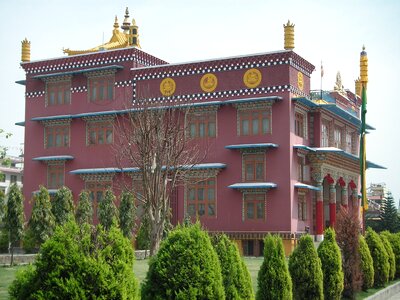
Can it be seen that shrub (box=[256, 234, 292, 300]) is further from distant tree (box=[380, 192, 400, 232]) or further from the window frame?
distant tree (box=[380, 192, 400, 232])

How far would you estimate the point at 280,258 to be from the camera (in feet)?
38.7

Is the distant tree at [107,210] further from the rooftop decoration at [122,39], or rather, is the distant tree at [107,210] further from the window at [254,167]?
the rooftop decoration at [122,39]

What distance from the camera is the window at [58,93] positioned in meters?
35.1

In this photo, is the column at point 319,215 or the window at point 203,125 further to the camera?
the column at point 319,215

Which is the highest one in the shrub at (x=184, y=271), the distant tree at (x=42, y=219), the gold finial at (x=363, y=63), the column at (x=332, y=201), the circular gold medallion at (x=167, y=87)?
the gold finial at (x=363, y=63)

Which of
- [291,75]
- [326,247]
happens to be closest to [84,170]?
[291,75]

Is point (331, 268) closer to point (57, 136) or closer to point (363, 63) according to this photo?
point (363, 63)

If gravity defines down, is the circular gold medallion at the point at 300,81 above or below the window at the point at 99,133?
above

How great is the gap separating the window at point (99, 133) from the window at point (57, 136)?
1.51 m

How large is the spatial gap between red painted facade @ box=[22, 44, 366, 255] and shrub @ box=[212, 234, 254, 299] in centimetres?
1966

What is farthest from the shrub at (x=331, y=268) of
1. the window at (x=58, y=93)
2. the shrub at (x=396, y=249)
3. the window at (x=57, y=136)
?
the window at (x=58, y=93)

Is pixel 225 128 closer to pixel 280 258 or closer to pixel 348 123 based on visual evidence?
pixel 348 123

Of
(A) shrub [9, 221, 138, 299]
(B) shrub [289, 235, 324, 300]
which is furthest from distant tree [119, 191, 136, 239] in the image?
(A) shrub [9, 221, 138, 299]

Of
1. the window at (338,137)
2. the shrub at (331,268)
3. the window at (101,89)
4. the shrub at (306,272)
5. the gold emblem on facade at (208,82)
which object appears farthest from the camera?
the window at (338,137)
